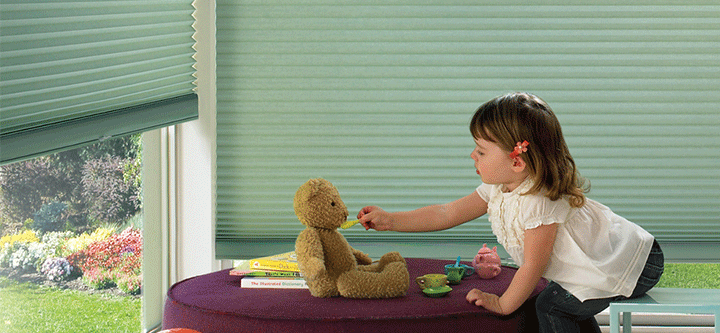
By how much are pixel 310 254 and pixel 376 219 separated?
0.30m

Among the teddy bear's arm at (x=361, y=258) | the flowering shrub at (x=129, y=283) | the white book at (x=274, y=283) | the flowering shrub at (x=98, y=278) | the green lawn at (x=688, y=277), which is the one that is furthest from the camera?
the green lawn at (x=688, y=277)

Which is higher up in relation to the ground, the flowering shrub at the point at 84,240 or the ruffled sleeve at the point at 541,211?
the ruffled sleeve at the point at 541,211

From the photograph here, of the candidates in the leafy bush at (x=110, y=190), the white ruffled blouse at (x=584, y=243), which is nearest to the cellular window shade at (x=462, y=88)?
the leafy bush at (x=110, y=190)

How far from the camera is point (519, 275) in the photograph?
1333mm

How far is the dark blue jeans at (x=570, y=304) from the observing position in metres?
1.38

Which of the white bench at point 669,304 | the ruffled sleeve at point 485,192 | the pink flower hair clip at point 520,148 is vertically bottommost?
the white bench at point 669,304

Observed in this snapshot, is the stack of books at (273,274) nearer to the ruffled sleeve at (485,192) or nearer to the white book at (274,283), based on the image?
the white book at (274,283)

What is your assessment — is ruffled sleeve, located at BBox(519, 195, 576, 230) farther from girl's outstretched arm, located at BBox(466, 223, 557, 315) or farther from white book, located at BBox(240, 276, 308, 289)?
white book, located at BBox(240, 276, 308, 289)

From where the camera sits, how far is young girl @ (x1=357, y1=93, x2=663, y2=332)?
1356 mm

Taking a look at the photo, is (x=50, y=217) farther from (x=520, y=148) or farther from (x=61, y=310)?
(x=520, y=148)

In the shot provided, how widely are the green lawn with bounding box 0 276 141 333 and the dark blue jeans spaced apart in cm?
125

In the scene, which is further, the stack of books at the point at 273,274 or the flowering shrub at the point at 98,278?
the flowering shrub at the point at 98,278

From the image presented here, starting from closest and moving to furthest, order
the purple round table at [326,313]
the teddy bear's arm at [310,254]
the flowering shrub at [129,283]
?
1. the purple round table at [326,313]
2. the teddy bear's arm at [310,254]
3. the flowering shrub at [129,283]

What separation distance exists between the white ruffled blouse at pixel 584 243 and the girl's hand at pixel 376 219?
0.31 metres
